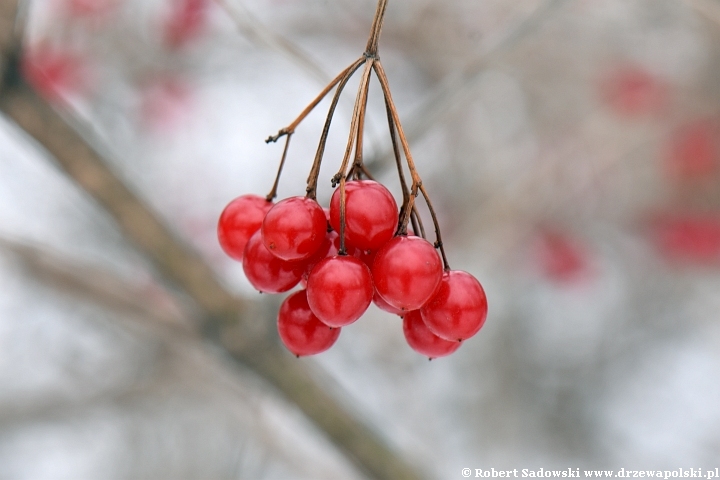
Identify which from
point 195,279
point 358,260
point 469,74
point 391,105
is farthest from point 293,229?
point 195,279

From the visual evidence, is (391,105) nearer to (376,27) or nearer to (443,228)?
(376,27)

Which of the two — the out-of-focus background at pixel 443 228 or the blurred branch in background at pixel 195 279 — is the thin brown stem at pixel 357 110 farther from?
the out-of-focus background at pixel 443 228

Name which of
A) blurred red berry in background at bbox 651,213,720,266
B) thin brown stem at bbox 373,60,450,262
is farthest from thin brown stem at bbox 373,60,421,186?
blurred red berry in background at bbox 651,213,720,266

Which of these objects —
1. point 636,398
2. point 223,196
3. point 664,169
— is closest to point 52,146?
point 223,196

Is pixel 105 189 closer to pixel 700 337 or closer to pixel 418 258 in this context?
pixel 418 258

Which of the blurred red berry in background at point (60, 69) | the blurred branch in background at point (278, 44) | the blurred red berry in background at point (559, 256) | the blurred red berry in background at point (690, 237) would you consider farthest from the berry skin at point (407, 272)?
the blurred red berry in background at point (690, 237)

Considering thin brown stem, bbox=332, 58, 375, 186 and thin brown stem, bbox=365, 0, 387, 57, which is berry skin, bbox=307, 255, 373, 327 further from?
thin brown stem, bbox=365, 0, 387, 57
